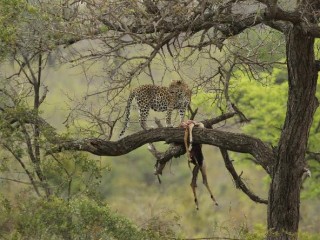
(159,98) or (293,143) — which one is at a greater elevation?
(159,98)

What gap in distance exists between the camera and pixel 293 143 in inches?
391

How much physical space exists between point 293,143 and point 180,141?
167cm

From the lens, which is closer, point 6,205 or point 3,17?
point 3,17

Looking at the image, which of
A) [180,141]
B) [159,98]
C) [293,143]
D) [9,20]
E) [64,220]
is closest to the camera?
[293,143]

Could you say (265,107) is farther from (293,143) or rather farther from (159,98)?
(293,143)

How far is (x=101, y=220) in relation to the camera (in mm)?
11539

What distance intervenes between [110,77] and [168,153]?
1.97 meters

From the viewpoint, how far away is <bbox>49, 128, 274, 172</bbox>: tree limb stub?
33.2ft

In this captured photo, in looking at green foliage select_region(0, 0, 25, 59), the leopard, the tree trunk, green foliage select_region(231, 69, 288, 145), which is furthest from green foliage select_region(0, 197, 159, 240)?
green foliage select_region(231, 69, 288, 145)

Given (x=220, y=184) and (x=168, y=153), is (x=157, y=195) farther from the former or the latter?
(x=168, y=153)

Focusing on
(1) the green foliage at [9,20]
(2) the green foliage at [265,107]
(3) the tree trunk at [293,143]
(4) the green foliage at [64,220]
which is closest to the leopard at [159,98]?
(4) the green foliage at [64,220]

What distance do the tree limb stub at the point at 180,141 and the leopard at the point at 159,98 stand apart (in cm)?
54

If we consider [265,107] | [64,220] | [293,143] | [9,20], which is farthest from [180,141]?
[265,107]

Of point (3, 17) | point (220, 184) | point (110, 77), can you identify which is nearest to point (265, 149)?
point (110, 77)
